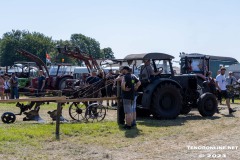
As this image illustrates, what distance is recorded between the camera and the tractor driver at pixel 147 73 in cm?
1288

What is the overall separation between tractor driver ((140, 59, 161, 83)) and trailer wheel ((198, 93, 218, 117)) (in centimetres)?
177

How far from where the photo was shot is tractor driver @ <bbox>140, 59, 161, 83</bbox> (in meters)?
12.9

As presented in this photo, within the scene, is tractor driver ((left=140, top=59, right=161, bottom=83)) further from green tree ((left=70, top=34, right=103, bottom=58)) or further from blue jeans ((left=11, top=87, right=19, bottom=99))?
green tree ((left=70, top=34, right=103, bottom=58))

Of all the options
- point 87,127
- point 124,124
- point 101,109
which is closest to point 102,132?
point 87,127

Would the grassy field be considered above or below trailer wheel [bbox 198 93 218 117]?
below

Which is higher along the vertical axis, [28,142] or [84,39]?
[84,39]

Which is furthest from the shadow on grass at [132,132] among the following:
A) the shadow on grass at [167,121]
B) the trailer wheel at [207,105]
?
the trailer wheel at [207,105]

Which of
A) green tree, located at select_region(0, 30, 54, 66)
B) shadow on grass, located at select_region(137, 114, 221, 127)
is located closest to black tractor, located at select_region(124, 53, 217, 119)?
shadow on grass, located at select_region(137, 114, 221, 127)

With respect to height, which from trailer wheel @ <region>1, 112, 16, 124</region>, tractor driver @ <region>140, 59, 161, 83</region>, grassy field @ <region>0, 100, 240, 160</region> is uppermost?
tractor driver @ <region>140, 59, 161, 83</region>

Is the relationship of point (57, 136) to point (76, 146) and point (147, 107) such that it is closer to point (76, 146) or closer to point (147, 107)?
point (76, 146)

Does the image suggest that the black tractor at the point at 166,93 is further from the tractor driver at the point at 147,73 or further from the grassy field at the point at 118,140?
the grassy field at the point at 118,140

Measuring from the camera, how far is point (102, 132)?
9992 mm

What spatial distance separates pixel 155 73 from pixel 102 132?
3674 mm

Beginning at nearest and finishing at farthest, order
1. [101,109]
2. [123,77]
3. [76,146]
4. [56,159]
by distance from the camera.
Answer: [56,159]
[76,146]
[123,77]
[101,109]
